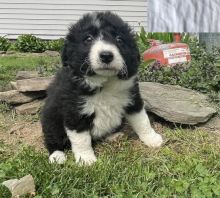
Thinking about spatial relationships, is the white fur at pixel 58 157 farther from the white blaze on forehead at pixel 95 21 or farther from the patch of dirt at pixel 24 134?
the white blaze on forehead at pixel 95 21

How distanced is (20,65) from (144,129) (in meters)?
6.28

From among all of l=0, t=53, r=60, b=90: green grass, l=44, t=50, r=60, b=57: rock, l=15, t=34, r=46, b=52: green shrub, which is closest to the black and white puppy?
l=0, t=53, r=60, b=90: green grass

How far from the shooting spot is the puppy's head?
169 inches


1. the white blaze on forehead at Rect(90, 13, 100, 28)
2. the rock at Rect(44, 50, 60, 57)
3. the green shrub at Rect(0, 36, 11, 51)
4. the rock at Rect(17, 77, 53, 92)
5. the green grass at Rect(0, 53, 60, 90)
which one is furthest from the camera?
the green shrub at Rect(0, 36, 11, 51)

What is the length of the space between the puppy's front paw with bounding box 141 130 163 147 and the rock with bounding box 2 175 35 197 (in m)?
1.60

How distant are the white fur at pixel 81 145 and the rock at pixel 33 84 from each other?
1.93 m

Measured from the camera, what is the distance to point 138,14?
15.6 meters

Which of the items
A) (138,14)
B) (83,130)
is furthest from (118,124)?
(138,14)

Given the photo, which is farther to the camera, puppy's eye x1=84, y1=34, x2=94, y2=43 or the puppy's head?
puppy's eye x1=84, y1=34, x2=94, y2=43

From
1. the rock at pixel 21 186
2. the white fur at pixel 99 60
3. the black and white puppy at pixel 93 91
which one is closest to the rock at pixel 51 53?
the black and white puppy at pixel 93 91

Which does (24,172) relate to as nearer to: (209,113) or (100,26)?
(100,26)

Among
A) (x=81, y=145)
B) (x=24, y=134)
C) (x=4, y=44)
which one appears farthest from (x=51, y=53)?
(x=81, y=145)

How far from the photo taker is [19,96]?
260 inches

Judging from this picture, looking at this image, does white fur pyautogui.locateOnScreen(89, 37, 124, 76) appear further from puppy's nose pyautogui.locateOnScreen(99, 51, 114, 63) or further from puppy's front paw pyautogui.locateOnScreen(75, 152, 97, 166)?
puppy's front paw pyautogui.locateOnScreen(75, 152, 97, 166)
